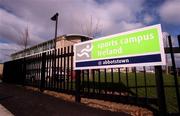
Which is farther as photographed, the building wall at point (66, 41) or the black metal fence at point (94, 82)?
the building wall at point (66, 41)

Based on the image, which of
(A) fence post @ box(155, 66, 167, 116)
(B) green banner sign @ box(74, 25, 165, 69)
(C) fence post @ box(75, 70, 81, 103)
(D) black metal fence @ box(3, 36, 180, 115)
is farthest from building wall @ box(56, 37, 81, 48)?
(A) fence post @ box(155, 66, 167, 116)

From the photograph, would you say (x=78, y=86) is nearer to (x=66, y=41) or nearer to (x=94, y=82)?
(x=94, y=82)

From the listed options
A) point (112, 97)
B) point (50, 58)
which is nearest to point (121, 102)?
point (112, 97)

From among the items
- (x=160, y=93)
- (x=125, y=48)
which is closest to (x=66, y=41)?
(x=125, y=48)

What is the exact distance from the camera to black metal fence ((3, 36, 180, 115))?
4.38 metres

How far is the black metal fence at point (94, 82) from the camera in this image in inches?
172

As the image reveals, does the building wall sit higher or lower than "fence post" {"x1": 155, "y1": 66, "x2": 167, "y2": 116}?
higher

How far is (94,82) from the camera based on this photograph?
6.18 m

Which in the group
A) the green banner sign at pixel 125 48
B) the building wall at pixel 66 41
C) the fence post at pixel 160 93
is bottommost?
the fence post at pixel 160 93

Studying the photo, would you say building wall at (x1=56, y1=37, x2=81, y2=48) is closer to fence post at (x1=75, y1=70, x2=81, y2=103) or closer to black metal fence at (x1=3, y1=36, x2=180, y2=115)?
black metal fence at (x1=3, y1=36, x2=180, y2=115)

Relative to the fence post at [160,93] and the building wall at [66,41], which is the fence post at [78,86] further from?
the building wall at [66,41]

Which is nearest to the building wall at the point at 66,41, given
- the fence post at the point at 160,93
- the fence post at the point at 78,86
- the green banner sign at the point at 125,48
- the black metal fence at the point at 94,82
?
the black metal fence at the point at 94,82

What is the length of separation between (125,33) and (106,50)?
840 mm

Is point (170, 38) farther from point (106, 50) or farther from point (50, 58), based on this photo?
point (50, 58)
